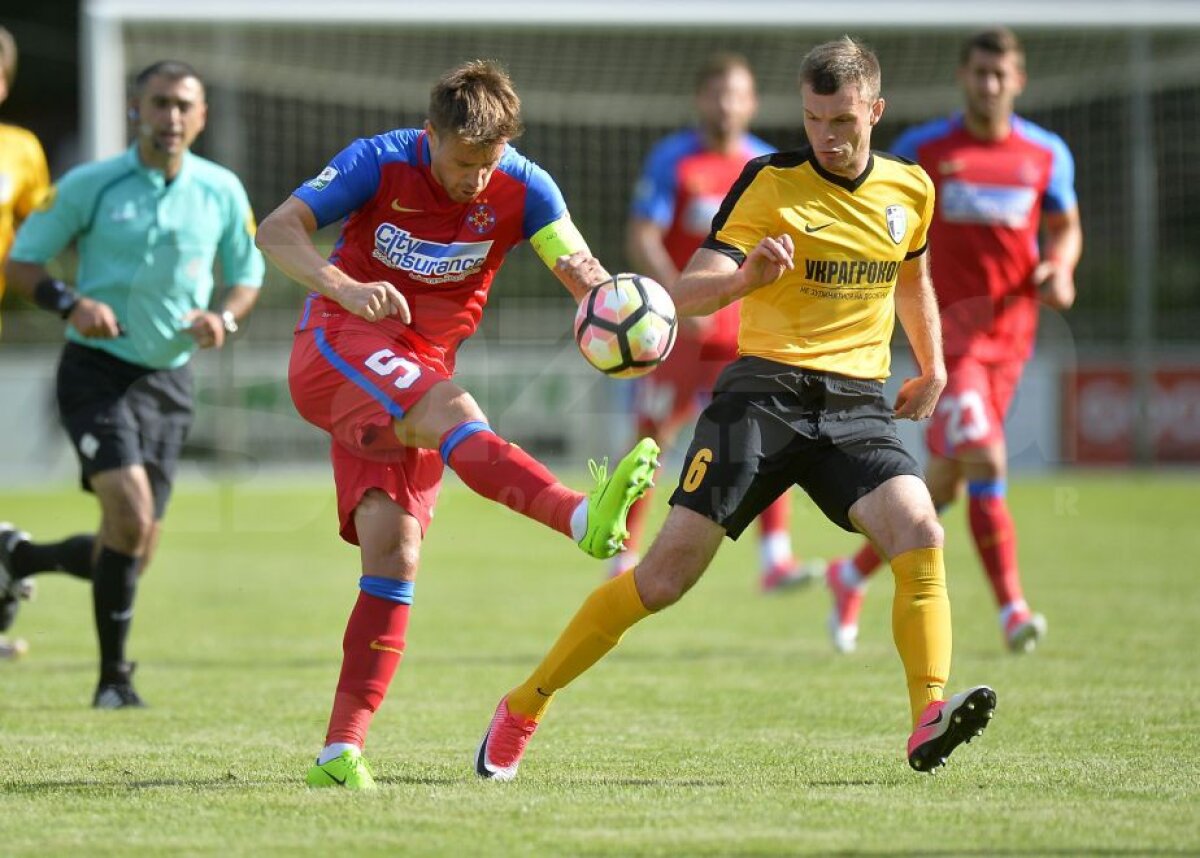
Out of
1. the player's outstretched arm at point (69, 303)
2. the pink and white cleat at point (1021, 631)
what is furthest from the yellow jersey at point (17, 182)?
the pink and white cleat at point (1021, 631)

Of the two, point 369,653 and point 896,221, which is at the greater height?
point 896,221

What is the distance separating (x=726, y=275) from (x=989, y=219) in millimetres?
3890

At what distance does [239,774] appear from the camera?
5.22m

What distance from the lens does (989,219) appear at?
28.3ft

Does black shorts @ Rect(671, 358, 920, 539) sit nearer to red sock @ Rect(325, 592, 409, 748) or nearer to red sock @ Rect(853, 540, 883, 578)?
red sock @ Rect(325, 592, 409, 748)

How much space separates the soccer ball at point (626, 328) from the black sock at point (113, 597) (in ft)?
9.62

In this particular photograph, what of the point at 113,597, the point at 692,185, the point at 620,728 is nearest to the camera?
the point at 620,728

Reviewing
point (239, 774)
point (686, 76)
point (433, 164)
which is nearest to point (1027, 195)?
point (433, 164)

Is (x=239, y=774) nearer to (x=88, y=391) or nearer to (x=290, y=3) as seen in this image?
(x=88, y=391)

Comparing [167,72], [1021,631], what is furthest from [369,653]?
[1021,631]

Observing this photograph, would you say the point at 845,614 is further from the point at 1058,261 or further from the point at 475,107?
the point at 475,107

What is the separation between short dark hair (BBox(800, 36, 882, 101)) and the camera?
16.8ft

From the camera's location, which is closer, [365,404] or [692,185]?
[365,404]

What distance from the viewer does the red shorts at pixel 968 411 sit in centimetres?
816
